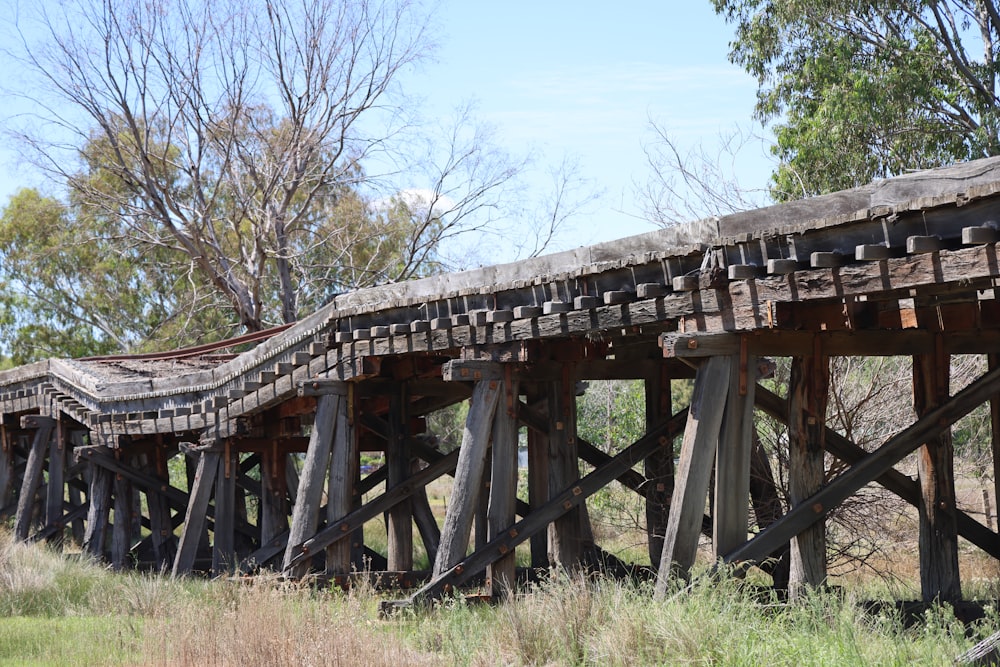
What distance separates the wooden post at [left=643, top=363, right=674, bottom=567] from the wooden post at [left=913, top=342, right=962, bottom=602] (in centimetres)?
232

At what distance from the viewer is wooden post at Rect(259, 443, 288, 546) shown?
12680 mm

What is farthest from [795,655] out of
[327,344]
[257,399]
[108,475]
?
[108,475]

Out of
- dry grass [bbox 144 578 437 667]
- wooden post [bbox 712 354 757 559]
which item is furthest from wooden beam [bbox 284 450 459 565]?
wooden post [bbox 712 354 757 559]

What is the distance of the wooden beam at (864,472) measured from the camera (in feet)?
21.6

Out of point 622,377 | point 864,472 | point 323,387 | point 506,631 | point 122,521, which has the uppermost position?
point 323,387

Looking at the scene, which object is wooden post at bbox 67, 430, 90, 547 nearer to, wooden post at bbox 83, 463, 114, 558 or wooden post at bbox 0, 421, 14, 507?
wooden post at bbox 0, 421, 14, 507

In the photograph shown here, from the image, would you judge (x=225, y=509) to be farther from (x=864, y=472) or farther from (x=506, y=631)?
(x=864, y=472)

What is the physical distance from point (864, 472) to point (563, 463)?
10.3ft

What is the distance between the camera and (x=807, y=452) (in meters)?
7.24

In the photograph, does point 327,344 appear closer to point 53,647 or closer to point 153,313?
point 53,647

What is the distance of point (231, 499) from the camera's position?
12.5 meters

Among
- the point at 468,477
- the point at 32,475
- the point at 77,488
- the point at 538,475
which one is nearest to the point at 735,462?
the point at 468,477

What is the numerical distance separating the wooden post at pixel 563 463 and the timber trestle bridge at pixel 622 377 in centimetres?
2

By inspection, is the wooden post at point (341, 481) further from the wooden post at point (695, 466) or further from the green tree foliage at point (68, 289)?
the green tree foliage at point (68, 289)
